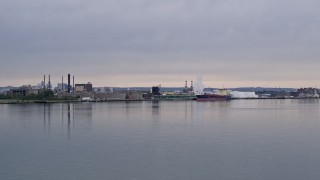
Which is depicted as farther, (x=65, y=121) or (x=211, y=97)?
(x=211, y=97)

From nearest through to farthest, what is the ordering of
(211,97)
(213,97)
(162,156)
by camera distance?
(162,156) → (211,97) → (213,97)

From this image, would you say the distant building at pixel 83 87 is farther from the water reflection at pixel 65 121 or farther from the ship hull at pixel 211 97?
the water reflection at pixel 65 121

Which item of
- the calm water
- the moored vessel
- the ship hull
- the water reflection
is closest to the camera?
the calm water

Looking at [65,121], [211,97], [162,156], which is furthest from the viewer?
[211,97]

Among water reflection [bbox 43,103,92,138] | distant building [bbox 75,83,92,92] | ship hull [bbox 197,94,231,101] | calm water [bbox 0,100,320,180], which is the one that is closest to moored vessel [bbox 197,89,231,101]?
ship hull [bbox 197,94,231,101]

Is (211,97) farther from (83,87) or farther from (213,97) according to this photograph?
(83,87)

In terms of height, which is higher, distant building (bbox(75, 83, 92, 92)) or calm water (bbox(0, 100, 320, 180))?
distant building (bbox(75, 83, 92, 92))

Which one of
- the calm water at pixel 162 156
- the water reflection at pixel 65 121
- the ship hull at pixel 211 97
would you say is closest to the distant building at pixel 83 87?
the ship hull at pixel 211 97

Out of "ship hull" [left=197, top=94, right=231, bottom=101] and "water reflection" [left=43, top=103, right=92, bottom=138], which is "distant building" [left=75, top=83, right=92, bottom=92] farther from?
"water reflection" [left=43, top=103, right=92, bottom=138]

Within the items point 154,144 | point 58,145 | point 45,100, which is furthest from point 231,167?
point 45,100

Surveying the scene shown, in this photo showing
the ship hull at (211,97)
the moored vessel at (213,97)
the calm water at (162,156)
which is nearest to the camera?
the calm water at (162,156)

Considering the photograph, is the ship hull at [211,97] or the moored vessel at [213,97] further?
the moored vessel at [213,97]

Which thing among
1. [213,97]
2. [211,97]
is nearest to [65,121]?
[211,97]

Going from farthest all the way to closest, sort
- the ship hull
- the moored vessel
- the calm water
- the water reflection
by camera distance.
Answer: the moored vessel → the ship hull → the water reflection → the calm water
